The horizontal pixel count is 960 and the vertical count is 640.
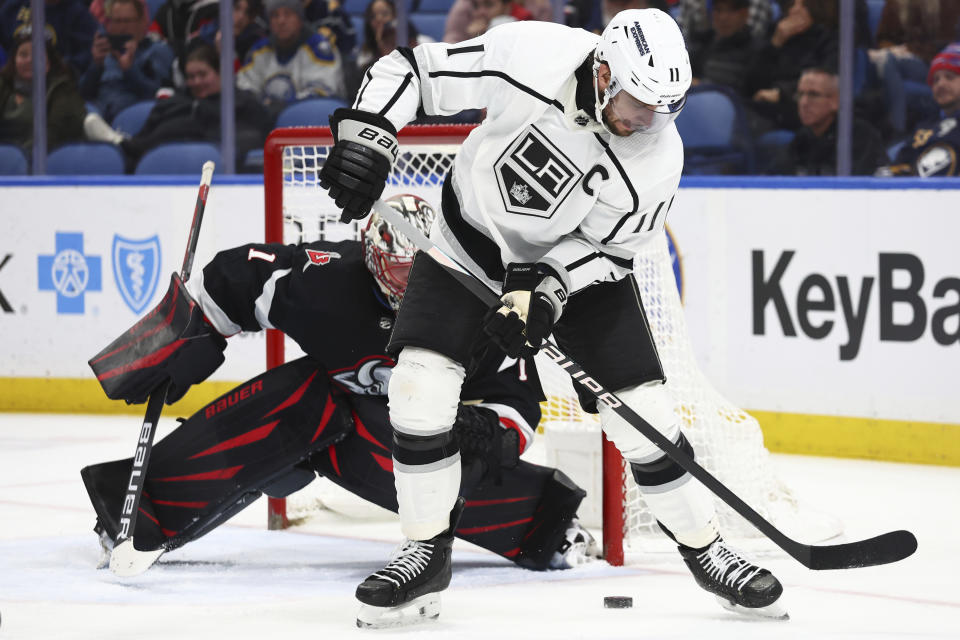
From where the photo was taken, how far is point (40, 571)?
3.02 meters

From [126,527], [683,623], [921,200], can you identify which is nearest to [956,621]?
[683,623]

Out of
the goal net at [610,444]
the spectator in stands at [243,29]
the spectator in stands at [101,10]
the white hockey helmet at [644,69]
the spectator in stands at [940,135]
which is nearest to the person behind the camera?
the white hockey helmet at [644,69]

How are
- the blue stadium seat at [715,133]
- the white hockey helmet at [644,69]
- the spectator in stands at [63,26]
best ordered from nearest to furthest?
the white hockey helmet at [644,69]
the blue stadium seat at [715,133]
the spectator in stands at [63,26]

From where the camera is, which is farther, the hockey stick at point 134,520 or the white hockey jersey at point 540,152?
the hockey stick at point 134,520

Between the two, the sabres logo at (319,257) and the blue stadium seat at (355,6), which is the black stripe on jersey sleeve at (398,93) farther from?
the blue stadium seat at (355,6)

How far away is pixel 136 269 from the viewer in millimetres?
5559

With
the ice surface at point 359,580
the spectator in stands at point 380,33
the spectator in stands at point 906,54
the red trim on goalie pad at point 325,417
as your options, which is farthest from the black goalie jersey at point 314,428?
the spectator in stands at point 380,33

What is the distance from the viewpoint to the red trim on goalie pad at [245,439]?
3.00 m

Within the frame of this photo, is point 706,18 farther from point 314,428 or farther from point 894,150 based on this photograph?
point 314,428

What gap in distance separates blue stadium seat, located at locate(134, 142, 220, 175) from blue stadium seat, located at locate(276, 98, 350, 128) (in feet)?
1.07

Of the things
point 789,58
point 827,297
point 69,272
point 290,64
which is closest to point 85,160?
point 69,272

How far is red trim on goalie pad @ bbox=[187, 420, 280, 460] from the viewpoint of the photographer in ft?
9.83

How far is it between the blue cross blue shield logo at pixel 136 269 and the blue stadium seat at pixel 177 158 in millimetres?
572

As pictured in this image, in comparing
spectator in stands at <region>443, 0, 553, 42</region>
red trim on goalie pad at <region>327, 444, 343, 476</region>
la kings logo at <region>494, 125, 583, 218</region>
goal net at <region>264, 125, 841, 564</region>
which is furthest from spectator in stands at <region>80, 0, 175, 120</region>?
la kings logo at <region>494, 125, 583, 218</region>
